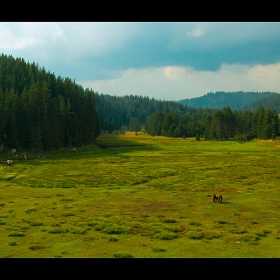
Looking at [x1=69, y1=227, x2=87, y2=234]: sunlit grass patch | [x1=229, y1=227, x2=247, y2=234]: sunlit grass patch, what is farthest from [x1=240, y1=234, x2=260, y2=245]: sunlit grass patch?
[x1=69, y1=227, x2=87, y2=234]: sunlit grass patch

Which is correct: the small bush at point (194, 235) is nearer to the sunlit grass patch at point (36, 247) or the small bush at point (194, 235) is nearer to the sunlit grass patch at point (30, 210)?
the sunlit grass patch at point (36, 247)

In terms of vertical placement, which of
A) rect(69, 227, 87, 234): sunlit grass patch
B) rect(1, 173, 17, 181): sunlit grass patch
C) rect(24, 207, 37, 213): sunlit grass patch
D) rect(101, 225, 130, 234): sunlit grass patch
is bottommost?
rect(1, 173, 17, 181): sunlit grass patch

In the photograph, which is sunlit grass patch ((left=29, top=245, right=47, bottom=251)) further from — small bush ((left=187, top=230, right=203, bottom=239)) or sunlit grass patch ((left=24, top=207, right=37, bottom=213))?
sunlit grass patch ((left=24, top=207, right=37, bottom=213))

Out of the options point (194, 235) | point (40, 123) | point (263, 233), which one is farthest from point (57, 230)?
point (40, 123)

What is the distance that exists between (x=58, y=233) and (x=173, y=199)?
2305cm

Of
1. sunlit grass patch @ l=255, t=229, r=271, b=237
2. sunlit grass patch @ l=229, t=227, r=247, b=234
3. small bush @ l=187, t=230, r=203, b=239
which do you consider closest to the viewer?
small bush @ l=187, t=230, r=203, b=239

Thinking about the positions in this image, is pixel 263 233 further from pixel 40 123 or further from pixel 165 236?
pixel 40 123

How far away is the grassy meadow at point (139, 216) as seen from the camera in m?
23.9

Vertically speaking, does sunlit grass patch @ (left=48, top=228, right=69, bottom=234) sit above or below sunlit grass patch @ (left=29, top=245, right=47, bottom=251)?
below

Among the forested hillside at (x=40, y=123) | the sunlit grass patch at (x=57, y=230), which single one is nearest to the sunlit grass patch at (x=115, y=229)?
the sunlit grass patch at (x=57, y=230)

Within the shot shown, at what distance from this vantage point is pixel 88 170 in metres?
85.8

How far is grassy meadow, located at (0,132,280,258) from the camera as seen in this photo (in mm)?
23891

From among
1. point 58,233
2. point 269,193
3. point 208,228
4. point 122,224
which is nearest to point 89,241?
point 58,233

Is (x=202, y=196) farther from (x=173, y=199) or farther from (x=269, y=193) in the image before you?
(x=269, y=193)
